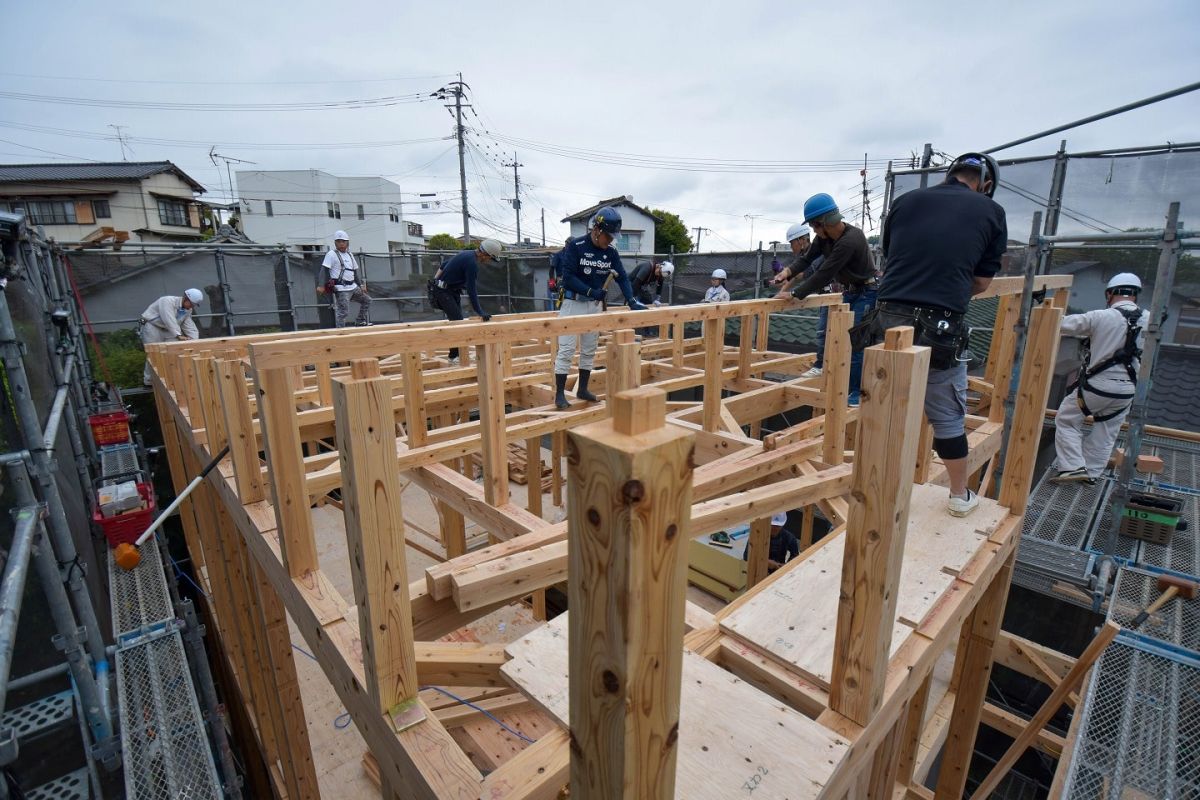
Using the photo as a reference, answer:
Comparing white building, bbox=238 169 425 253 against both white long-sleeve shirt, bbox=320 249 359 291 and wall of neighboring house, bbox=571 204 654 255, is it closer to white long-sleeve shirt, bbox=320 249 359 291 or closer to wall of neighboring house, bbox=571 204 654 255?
wall of neighboring house, bbox=571 204 654 255

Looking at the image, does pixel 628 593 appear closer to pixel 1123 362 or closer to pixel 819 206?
pixel 819 206

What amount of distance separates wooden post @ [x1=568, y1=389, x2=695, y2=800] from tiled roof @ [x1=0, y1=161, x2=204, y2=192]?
39.1 m

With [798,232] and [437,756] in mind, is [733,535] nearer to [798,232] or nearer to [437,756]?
[798,232]

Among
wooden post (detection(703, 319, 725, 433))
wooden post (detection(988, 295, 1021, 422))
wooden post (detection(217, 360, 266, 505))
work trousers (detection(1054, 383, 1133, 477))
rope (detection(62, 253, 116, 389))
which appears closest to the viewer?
wooden post (detection(217, 360, 266, 505))

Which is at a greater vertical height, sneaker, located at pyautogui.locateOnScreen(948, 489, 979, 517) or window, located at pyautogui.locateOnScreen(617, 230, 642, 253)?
window, located at pyautogui.locateOnScreen(617, 230, 642, 253)

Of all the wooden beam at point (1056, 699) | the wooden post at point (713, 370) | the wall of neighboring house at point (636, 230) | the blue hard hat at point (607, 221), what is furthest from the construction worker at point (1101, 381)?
the wall of neighboring house at point (636, 230)

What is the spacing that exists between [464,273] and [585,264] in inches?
117

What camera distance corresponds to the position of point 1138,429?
4.28m

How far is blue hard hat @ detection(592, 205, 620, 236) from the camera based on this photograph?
5031mm

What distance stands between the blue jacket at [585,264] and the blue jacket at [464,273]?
7.95 ft

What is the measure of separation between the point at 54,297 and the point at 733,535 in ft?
33.4

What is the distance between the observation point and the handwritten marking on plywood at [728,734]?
4.85 feet

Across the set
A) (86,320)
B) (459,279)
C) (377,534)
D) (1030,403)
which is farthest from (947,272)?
(86,320)

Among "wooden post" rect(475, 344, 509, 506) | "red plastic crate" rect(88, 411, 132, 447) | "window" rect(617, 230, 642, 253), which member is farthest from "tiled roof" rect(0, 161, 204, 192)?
"wooden post" rect(475, 344, 509, 506)
